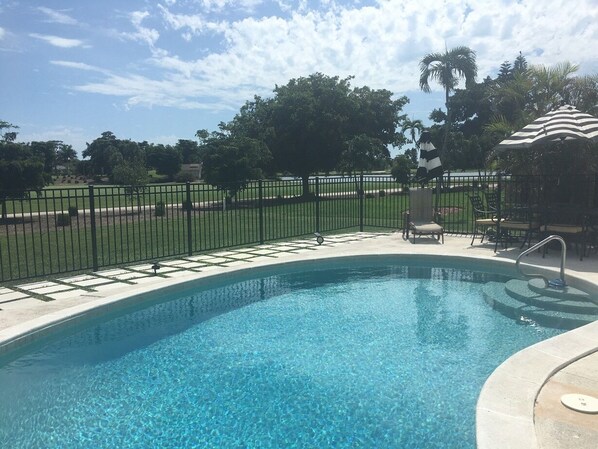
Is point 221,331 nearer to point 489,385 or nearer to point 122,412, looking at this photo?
point 122,412

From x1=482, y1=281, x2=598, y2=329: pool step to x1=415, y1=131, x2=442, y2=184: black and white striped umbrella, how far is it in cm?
645

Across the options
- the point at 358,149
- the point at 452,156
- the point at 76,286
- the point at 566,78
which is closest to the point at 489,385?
the point at 76,286

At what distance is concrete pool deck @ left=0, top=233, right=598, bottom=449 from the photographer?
3.29m

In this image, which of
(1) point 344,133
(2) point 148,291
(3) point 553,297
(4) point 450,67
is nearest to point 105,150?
(1) point 344,133

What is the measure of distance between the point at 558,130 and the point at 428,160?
182 inches

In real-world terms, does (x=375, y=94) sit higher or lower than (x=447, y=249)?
higher

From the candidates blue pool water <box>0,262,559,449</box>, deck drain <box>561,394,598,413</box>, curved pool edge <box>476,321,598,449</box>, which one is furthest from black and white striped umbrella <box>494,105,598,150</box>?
deck drain <box>561,394,598,413</box>

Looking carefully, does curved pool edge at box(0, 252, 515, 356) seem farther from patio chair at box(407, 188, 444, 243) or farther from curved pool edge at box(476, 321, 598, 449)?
curved pool edge at box(476, 321, 598, 449)

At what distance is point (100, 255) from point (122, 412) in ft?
23.0

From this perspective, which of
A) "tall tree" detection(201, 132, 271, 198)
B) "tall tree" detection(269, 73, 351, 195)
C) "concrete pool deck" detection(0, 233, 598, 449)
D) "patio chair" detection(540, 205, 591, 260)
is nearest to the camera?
"concrete pool deck" detection(0, 233, 598, 449)

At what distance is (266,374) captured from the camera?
507 cm

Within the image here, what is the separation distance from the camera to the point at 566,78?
13.6 m

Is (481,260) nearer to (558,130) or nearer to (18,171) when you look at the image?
(558,130)

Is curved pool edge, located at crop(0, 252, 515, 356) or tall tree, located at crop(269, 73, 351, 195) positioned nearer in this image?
curved pool edge, located at crop(0, 252, 515, 356)
